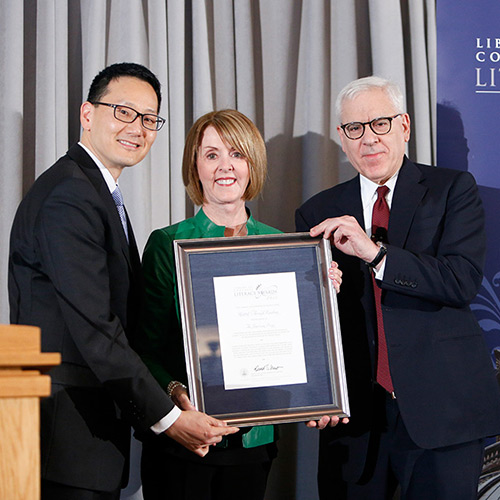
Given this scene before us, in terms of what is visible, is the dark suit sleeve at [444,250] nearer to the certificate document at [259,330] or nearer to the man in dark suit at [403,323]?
the man in dark suit at [403,323]

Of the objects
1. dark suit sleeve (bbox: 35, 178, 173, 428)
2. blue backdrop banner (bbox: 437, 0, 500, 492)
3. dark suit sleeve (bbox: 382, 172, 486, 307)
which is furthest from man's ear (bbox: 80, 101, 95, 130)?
blue backdrop banner (bbox: 437, 0, 500, 492)

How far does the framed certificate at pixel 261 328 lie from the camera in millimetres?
1841

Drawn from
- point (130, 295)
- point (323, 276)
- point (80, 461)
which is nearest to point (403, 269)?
point (323, 276)

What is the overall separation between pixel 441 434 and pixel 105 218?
1.16m

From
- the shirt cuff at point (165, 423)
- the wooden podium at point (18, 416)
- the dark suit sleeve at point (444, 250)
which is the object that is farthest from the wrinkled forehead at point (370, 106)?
the wooden podium at point (18, 416)

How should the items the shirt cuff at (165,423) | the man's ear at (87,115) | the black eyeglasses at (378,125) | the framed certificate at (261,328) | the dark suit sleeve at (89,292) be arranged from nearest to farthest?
the dark suit sleeve at (89,292) → the shirt cuff at (165,423) → the framed certificate at (261,328) → the man's ear at (87,115) → the black eyeglasses at (378,125)

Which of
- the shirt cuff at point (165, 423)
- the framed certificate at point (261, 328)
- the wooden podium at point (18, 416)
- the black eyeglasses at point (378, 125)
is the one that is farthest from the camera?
the black eyeglasses at point (378, 125)

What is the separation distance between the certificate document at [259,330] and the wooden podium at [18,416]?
104cm

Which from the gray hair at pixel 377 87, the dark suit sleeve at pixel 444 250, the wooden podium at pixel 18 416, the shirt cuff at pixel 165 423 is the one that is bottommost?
the shirt cuff at pixel 165 423

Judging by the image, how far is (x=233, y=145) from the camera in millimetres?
2152

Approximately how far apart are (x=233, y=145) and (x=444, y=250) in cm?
74

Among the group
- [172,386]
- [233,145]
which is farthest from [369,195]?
[172,386]

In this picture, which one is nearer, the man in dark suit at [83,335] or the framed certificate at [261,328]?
the man in dark suit at [83,335]

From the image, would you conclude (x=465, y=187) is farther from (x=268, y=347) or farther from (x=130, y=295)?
(x=130, y=295)
